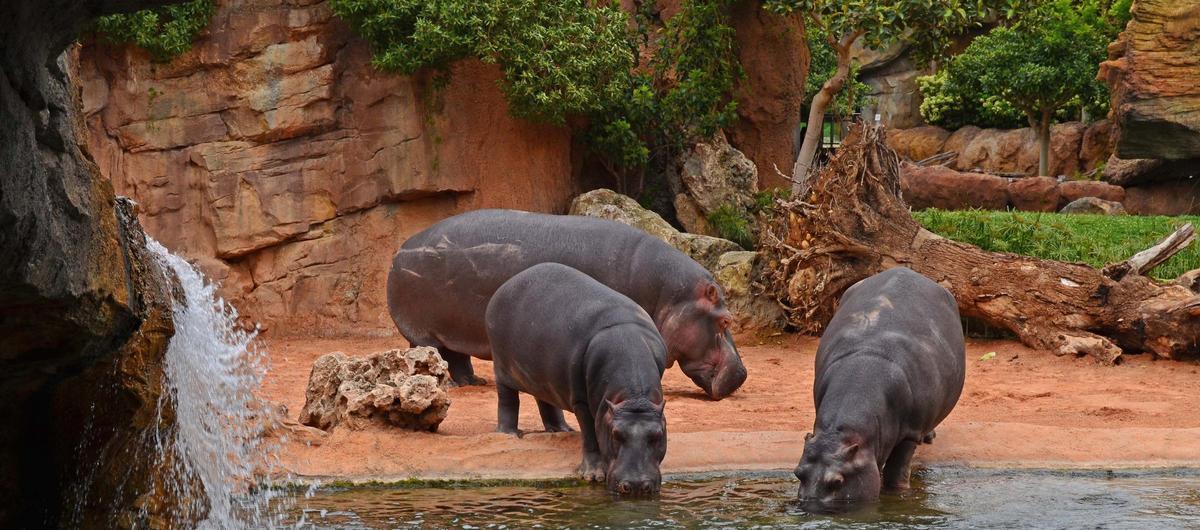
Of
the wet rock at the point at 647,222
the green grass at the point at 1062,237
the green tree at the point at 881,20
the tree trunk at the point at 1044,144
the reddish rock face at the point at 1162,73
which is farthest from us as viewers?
the tree trunk at the point at 1044,144

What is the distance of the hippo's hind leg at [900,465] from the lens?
22.5 ft

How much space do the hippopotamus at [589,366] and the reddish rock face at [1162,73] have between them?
10382mm

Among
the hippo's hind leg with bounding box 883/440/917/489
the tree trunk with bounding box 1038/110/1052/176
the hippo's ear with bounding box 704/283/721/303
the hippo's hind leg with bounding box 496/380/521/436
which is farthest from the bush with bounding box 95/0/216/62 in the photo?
the tree trunk with bounding box 1038/110/1052/176

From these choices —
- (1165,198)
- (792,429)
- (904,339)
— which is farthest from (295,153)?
(1165,198)

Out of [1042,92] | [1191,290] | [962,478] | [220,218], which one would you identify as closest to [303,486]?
[962,478]

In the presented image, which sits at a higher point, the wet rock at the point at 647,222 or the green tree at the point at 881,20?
the green tree at the point at 881,20

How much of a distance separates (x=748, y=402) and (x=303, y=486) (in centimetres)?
381

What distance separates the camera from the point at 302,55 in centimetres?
1323

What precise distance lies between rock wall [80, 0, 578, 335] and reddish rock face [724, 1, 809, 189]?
3.27 m

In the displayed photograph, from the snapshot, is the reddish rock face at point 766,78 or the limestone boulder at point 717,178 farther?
the reddish rock face at point 766,78

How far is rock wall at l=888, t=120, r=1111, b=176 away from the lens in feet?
82.4

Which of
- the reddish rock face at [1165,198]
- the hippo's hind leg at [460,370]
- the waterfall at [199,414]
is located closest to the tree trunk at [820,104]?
the hippo's hind leg at [460,370]

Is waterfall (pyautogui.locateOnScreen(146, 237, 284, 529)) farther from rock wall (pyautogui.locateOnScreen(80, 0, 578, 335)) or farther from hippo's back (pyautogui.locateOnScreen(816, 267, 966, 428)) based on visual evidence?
rock wall (pyautogui.locateOnScreen(80, 0, 578, 335))

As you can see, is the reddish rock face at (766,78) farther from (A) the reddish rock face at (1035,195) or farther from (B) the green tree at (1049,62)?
(B) the green tree at (1049,62)
